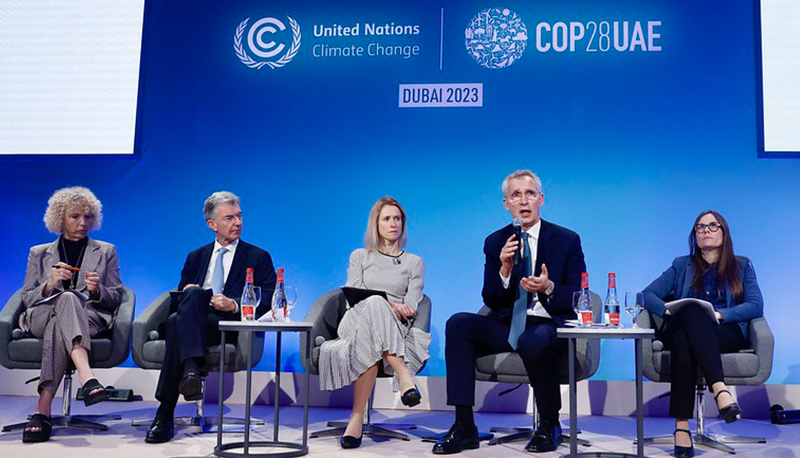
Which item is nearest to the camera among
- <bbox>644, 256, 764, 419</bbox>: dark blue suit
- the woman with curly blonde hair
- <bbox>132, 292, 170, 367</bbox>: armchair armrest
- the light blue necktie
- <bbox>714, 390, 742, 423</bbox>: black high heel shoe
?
<bbox>714, 390, 742, 423</bbox>: black high heel shoe

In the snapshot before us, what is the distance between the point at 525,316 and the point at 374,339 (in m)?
0.69

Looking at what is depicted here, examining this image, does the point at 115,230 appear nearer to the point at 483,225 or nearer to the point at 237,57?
the point at 237,57

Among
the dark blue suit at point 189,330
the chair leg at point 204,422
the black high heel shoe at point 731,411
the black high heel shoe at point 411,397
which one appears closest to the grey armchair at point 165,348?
the chair leg at point 204,422

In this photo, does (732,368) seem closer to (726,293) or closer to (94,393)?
(726,293)

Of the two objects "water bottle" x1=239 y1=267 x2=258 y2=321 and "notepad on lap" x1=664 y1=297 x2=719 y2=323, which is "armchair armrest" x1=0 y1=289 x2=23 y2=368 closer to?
"water bottle" x1=239 y1=267 x2=258 y2=321

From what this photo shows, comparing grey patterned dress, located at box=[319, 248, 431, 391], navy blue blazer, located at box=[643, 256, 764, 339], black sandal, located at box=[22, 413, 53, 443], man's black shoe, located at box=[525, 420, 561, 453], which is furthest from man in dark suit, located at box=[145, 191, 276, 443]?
navy blue blazer, located at box=[643, 256, 764, 339]

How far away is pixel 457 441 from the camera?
134 inches

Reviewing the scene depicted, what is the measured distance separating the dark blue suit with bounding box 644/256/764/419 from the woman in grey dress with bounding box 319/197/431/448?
1105 mm

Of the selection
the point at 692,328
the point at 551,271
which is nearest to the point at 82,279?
the point at 551,271

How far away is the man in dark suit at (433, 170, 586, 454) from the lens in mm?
3453

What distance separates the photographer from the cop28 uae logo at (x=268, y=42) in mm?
5418

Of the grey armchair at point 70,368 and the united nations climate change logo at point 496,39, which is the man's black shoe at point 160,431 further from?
the united nations climate change logo at point 496,39

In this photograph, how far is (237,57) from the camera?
5453 mm

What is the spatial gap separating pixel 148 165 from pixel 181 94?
53 centimetres
